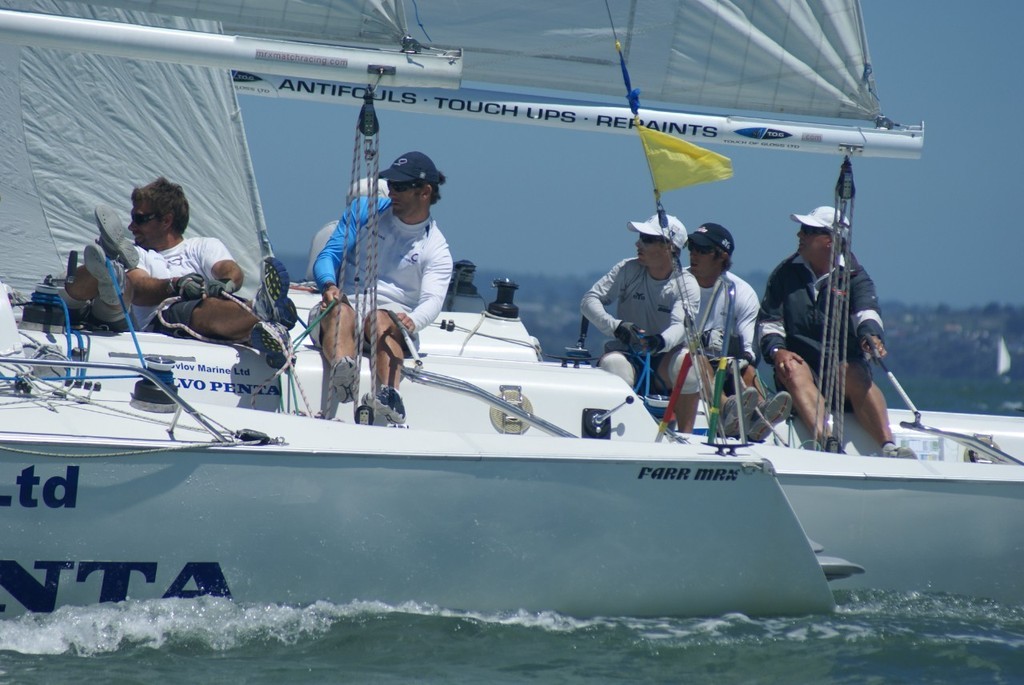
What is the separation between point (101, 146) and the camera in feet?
23.7

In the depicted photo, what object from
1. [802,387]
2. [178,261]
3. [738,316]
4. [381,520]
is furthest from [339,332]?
[802,387]

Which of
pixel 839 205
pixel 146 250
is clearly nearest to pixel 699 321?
pixel 839 205

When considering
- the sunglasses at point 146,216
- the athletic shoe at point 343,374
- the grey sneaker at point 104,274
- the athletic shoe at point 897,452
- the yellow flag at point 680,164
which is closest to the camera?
the grey sneaker at point 104,274

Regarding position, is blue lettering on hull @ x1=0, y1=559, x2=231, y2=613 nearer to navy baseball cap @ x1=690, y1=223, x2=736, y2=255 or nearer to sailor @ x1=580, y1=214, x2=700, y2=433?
sailor @ x1=580, y1=214, x2=700, y2=433

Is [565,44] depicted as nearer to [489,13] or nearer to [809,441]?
[489,13]

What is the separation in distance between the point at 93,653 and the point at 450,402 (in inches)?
74.5

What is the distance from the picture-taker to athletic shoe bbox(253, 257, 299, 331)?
5.29m

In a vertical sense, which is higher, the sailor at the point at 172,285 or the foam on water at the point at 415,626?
the sailor at the point at 172,285

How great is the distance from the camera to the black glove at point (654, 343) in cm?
599

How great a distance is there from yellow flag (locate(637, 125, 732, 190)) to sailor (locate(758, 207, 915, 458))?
136 centimetres

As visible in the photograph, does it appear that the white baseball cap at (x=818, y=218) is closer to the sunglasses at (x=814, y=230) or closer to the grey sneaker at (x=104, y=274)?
the sunglasses at (x=814, y=230)

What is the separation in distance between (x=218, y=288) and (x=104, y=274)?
623 mm

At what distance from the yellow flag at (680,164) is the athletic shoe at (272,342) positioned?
5.58ft

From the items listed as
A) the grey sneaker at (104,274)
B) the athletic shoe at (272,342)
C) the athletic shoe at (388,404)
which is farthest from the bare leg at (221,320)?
the athletic shoe at (388,404)
